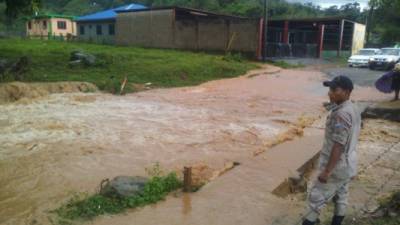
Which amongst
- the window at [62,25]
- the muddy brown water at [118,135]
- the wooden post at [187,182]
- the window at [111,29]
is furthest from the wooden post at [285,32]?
the wooden post at [187,182]

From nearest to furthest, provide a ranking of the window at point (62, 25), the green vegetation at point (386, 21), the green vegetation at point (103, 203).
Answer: the green vegetation at point (103, 203) < the green vegetation at point (386, 21) < the window at point (62, 25)

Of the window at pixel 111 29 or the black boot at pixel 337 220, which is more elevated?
the window at pixel 111 29

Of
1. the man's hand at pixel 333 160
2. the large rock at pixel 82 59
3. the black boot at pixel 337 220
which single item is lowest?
the black boot at pixel 337 220

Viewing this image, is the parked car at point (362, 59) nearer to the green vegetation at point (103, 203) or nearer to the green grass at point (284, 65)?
the green grass at point (284, 65)

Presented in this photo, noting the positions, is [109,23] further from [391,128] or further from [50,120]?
[391,128]

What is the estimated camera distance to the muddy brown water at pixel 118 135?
275 inches

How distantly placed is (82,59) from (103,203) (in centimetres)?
1568

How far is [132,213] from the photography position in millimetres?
5457

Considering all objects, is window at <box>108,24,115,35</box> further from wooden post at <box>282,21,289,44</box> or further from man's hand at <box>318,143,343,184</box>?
man's hand at <box>318,143,343,184</box>

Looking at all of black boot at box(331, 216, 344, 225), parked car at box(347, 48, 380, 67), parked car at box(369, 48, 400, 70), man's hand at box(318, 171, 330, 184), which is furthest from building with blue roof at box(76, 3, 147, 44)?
man's hand at box(318, 171, 330, 184)

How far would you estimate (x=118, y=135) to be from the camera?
1060 centimetres

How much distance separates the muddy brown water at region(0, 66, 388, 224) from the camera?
6984 mm

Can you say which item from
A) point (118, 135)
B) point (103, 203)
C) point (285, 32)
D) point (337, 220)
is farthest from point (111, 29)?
point (337, 220)

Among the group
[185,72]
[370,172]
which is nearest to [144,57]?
[185,72]
